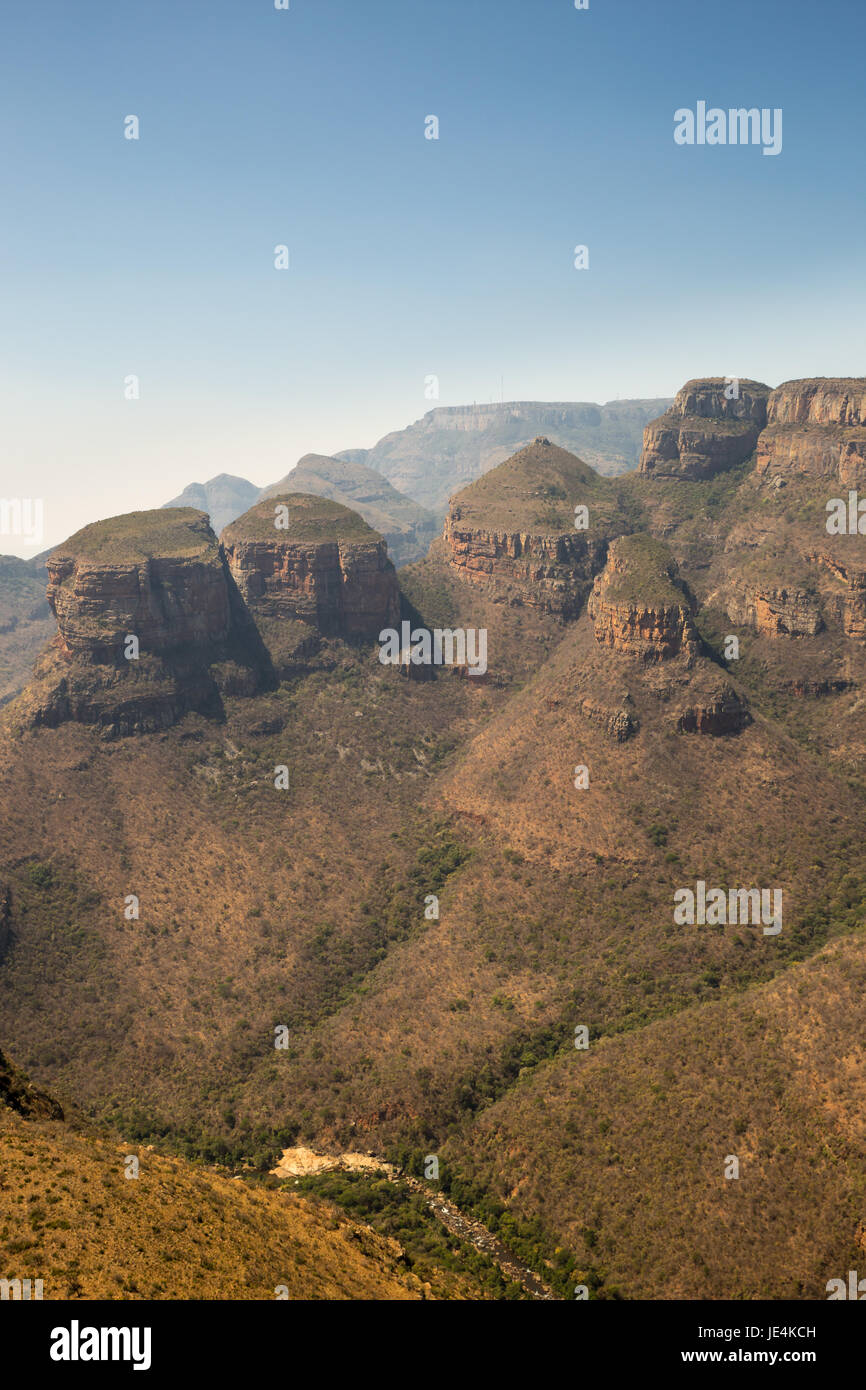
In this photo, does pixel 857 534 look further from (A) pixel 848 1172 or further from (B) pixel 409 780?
(A) pixel 848 1172

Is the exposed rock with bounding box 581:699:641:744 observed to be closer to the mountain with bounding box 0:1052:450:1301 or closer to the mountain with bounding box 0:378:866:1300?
the mountain with bounding box 0:378:866:1300

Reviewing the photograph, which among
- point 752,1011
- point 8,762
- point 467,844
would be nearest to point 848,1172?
point 752,1011

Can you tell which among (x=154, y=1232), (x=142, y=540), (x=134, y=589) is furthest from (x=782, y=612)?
(x=154, y=1232)

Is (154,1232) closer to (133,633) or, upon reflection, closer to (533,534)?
(133,633)

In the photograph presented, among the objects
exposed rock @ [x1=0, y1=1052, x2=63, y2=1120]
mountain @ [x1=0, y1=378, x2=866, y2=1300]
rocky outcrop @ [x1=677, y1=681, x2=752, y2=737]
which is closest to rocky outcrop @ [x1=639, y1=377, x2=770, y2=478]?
mountain @ [x1=0, y1=378, x2=866, y2=1300]

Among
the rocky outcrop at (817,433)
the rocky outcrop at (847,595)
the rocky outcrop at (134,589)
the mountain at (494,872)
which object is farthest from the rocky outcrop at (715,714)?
the rocky outcrop at (134,589)

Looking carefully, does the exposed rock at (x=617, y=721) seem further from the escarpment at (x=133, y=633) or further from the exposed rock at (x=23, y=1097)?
the exposed rock at (x=23, y=1097)
